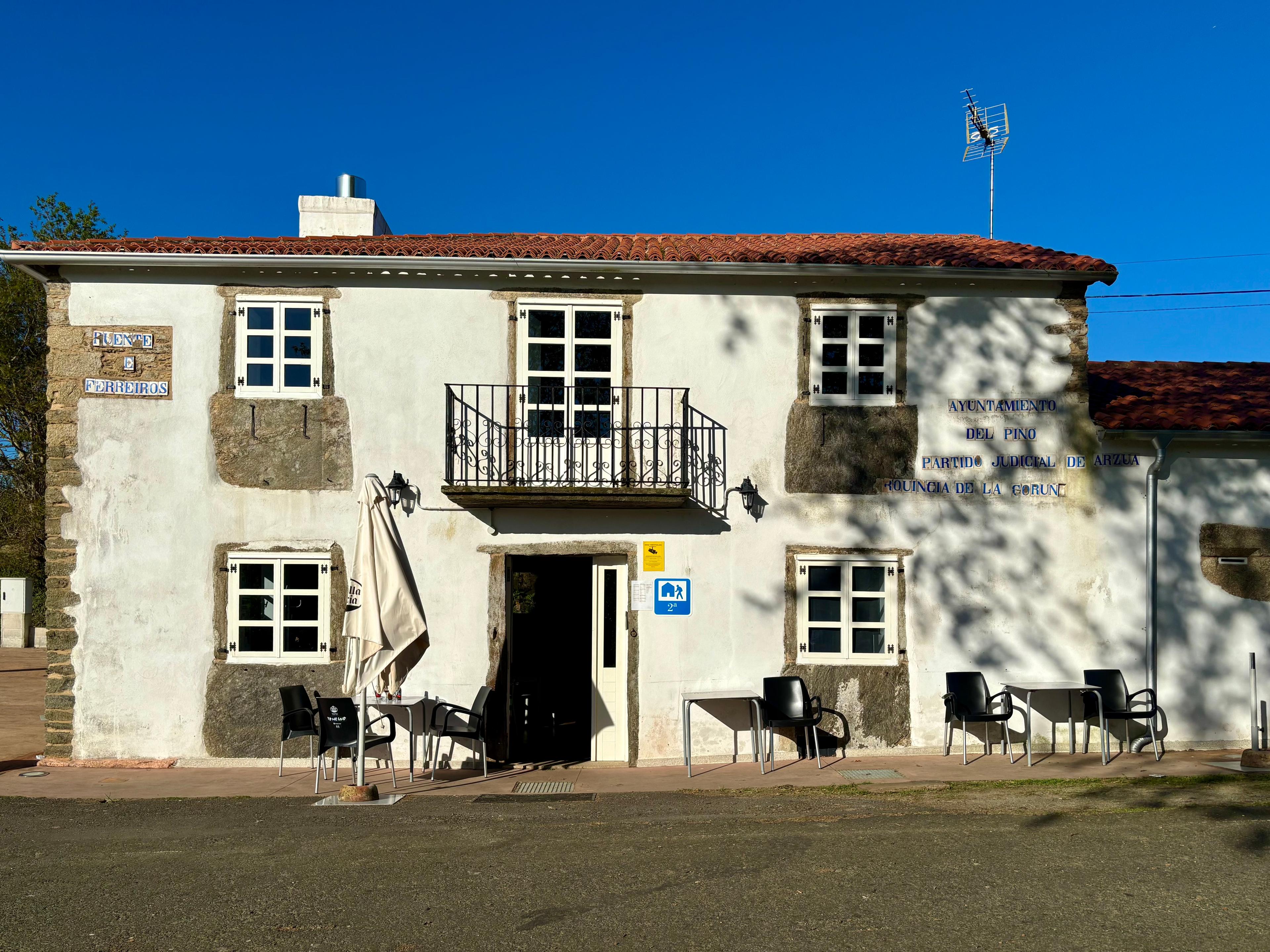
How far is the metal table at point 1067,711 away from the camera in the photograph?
32.7 ft

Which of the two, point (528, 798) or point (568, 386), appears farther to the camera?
point (568, 386)

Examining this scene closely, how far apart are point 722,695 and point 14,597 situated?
2195 centimetres

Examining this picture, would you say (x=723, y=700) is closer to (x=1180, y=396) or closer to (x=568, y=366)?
(x=568, y=366)

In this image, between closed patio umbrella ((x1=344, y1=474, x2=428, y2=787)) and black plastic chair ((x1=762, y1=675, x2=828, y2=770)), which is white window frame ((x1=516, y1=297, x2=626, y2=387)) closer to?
closed patio umbrella ((x1=344, y1=474, x2=428, y2=787))

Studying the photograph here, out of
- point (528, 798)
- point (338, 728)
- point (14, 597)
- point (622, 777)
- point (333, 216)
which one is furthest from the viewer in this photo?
point (14, 597)

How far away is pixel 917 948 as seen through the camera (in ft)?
15.8

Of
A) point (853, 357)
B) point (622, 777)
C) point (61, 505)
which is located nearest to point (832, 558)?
point (853, 357)

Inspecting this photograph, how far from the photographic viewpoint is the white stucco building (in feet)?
34.7

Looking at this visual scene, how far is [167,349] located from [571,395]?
4110mm

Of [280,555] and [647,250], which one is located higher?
[647,250]

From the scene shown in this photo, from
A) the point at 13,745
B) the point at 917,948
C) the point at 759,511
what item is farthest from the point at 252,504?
the point at 917,948

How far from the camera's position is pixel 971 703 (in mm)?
10469

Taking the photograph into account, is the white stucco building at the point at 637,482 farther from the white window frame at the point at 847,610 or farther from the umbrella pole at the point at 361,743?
the umbrella pole at the point at 361,743

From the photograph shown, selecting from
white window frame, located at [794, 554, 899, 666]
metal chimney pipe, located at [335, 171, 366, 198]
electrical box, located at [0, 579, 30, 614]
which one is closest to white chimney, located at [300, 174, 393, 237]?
metal chimney pipe, located at [335, 171, 366, 198]
